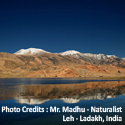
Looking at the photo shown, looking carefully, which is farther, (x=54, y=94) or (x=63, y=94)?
(x=54, y=94)

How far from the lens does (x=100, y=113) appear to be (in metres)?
22.4

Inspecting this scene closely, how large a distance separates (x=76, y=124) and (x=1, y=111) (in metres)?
11.1

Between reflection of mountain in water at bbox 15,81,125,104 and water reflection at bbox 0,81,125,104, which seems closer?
reflection of mountain in water at bbox 15,81,125,104

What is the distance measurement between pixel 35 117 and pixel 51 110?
3819 millimetres

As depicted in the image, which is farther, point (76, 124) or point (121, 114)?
point (121, 114)

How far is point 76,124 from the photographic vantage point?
17828 millimetres

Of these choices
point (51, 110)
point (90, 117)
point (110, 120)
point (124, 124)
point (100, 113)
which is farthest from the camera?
point (51, 110)

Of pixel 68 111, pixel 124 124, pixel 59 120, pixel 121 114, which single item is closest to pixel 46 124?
pixel 59 120

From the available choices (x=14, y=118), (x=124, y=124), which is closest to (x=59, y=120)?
(x=14, y=118)

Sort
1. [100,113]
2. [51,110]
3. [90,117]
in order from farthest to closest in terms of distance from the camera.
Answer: [51,110]
[100,113]
[90,117]

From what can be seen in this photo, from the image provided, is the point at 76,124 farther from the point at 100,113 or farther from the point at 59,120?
the point at 100,113

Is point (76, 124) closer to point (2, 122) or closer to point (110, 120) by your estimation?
point (110, 120)

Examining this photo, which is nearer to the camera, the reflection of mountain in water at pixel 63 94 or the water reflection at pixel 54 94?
the reflection of mountain in water at pixel 63 94

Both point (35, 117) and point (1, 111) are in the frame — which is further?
point (1, 111)
